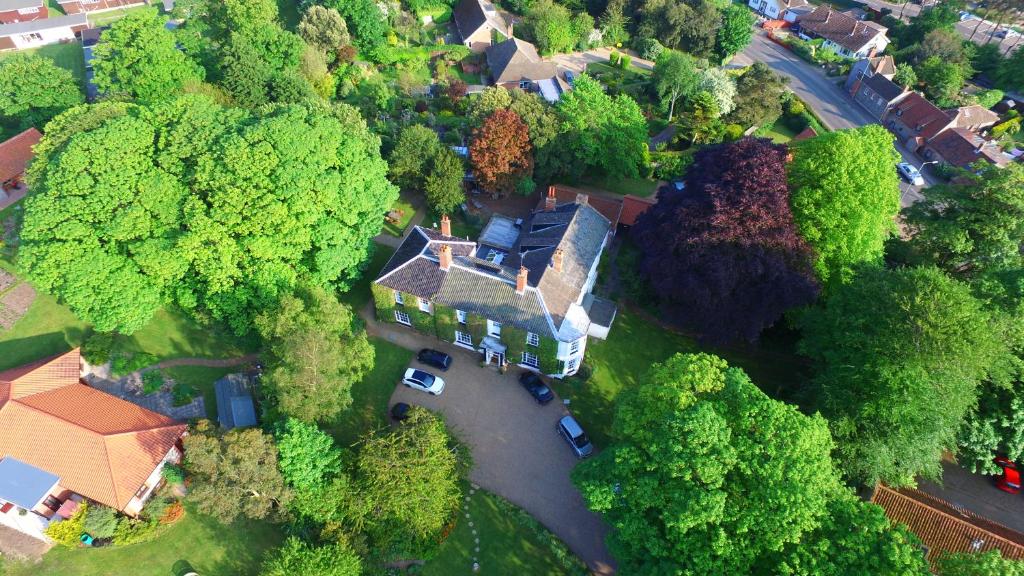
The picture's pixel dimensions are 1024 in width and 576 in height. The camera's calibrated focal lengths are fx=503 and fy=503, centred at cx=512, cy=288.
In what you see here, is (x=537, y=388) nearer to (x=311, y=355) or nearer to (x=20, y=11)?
(x=311, y=355)

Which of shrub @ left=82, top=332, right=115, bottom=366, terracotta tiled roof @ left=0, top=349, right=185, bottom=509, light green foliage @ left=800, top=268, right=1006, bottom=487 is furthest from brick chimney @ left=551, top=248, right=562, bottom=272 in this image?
shrub @ left=82, top=332, right=115, bottom=366

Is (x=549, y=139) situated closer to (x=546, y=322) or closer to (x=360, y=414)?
(x=546, y=322)

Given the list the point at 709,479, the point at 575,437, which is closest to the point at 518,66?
the point at 575,437

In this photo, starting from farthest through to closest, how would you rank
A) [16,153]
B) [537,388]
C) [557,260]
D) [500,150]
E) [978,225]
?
1. [16,153]
2. [500,150]
3. [557,260]
4. [978,225]
5. [537,388]

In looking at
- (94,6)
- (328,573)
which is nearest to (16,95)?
(94,6)

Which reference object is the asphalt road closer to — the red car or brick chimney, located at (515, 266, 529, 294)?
the red car

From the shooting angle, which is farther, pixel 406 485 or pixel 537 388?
pixel 537 388

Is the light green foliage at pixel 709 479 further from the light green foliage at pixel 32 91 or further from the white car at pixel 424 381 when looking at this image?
the light green foliage at pixel 32 91
